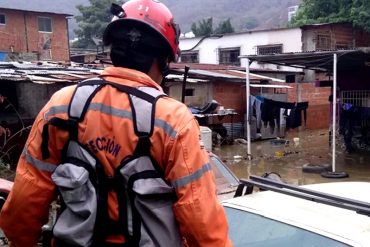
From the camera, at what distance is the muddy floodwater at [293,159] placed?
1111 centimetres

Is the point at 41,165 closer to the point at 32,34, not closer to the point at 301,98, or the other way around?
the point at 301,98

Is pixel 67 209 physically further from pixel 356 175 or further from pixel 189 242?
pixel 356 175

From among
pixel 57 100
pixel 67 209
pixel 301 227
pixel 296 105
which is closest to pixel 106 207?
pixel 67 209

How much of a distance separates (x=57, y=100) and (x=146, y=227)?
1.84ft

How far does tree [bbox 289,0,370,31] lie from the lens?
2255 centimetres

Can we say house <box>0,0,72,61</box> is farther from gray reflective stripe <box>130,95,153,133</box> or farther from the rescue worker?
gray reflective stripe <box>130,95,153,133</box>

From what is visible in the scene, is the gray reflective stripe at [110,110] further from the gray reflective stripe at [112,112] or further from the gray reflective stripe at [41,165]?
the gray reflective stripe at [41,165]

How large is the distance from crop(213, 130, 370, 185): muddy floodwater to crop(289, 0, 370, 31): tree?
808 centimetres

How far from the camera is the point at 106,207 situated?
161cm


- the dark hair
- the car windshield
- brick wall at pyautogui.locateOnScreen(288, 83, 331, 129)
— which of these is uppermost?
the dark hair

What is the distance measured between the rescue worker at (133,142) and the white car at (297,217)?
3.15 ft

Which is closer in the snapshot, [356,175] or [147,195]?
[147,195]

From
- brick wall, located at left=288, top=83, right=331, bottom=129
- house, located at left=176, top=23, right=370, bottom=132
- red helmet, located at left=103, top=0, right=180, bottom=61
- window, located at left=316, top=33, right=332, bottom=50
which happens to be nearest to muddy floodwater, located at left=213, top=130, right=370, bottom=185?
house, located at left=176, top=23, right=370, bottom=132

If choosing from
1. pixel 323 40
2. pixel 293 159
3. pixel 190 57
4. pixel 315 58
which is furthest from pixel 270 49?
pixel 315 58
